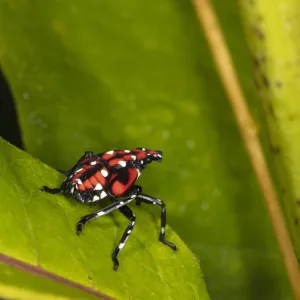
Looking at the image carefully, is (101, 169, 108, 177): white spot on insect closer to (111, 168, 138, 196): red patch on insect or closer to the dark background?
(111, 168, 138, 196): red patch on insect

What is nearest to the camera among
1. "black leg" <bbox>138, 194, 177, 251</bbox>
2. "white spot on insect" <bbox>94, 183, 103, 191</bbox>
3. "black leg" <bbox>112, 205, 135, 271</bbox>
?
"black leg" <bbox>112, 205, 135, 271</bbox>

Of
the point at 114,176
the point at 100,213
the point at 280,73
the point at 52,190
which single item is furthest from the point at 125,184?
A: the point at 280,73

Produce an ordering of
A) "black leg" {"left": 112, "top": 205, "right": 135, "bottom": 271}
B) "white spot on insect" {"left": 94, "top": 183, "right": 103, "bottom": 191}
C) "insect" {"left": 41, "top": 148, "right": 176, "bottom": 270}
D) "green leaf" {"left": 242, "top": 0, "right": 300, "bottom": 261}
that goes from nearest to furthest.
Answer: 1. "green leaf" {"left": 242, "top": 0, "right": 300, "bottom": 261}
2. "black leg" {"left": 112, "top": 205, "right": 135, "bottom": 271}
3. "insect" {"left": 41, "top": 148, "right": 176, "bottom": 270}
4. "white spot on insect" {"left": 94, "top": 183, "right": 103, "bottom": 191}

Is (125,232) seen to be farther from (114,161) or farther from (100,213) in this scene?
(114,161)

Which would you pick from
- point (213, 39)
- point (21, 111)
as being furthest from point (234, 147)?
point (213, 39)

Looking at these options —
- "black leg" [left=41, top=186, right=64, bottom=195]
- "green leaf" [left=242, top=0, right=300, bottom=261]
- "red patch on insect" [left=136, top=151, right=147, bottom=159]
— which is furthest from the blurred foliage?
"green leaf" [left=242, top=0, right=300, bottom=261]

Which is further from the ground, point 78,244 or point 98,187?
point 78,244
